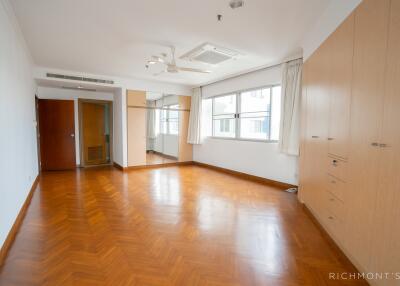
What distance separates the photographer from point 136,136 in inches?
247

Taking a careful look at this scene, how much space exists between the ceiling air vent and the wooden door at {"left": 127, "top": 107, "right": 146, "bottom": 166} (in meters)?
2.95

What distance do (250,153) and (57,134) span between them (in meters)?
5.49

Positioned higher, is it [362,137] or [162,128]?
[162,128]

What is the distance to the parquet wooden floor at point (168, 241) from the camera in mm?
1755

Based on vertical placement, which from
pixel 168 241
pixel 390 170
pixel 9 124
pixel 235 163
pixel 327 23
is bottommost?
pixel 168 241

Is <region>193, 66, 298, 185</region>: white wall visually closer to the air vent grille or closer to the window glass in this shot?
the window glass

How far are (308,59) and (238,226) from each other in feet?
8.77

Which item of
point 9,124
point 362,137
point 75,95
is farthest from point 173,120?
point 362,137

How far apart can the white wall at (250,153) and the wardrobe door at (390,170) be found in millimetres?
2754

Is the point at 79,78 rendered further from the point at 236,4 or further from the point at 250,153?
the point at 250,153

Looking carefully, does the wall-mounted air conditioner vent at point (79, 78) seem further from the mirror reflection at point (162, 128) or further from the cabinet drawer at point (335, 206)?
the cabinet drawer at point (335, 206)

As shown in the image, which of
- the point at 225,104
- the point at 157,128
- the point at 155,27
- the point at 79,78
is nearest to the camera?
the point at 155,27

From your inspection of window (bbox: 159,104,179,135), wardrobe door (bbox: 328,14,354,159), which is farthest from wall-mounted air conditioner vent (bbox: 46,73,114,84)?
wardrobe door (bbox: 328,14,354,159)

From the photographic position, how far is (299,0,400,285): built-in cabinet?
1.41 meters
